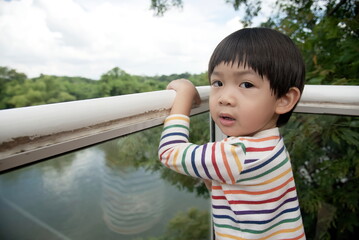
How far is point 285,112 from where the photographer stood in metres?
0.85

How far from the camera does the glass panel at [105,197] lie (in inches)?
21.4

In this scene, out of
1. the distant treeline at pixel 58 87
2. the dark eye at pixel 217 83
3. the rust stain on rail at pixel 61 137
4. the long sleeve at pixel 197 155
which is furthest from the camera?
the distant treeline at pixel 58 87

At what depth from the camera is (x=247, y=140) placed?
2.41ft

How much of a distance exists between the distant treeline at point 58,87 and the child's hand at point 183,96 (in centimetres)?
602

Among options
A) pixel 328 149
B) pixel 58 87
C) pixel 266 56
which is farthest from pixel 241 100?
pixel 58 87

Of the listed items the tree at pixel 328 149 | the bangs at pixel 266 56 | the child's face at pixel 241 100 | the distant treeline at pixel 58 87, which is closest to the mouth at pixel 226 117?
the child's face at pixel 241 100

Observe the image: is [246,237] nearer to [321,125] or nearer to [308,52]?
[321,125]

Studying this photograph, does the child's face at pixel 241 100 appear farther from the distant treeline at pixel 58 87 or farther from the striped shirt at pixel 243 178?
the distant treeline at pixel 58 87

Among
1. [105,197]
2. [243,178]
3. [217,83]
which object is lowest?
[105,197]

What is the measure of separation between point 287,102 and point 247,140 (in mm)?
223

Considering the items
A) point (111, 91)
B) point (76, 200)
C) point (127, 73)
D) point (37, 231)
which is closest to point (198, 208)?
point (76, 200)

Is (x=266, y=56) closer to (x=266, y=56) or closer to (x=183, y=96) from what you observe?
(x=266, y=56)

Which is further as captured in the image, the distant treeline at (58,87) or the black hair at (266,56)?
the distant treeline at (58,87)

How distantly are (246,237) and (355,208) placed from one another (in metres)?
1.49
